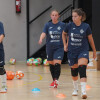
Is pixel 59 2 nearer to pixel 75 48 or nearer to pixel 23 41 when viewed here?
pixel 23 41

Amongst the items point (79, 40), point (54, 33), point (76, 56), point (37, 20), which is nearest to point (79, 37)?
point (79, 40)

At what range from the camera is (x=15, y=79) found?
8977mm

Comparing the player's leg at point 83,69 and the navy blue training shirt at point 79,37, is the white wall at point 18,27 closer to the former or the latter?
the navy blue training shirt at point 79,37

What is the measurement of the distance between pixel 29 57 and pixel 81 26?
31.5 feet

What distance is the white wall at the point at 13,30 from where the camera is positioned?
15172 millimetres

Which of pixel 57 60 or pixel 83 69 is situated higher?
pixel 57 60

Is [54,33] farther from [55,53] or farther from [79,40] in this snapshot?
[79,40]

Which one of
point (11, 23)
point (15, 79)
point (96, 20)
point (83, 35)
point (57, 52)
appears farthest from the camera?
point (11, 23)

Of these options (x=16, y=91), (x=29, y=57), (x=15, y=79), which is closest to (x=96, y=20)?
(x=29, y=57)

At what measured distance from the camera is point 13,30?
15.4m

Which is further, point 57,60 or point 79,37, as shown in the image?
point 57,60

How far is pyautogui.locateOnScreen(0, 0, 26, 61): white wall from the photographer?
15.2m

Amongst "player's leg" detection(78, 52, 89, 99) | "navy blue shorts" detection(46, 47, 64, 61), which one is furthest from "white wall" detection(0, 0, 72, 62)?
"player's leg" detection(78, 52, 89, 99)

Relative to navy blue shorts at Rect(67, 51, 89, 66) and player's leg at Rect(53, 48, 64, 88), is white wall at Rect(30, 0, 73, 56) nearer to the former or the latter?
player's leg at Rect(53, 48, 64, 88)
